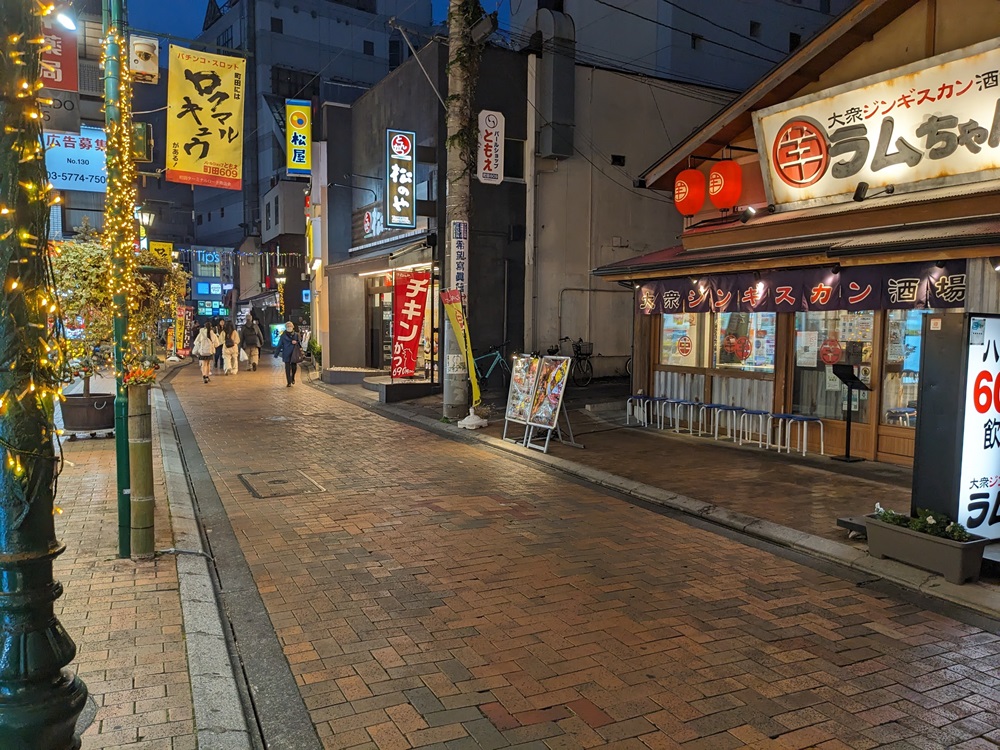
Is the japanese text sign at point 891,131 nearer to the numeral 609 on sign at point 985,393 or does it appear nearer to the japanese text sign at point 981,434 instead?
the japanese text sign at point 981,434

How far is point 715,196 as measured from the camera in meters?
12.7

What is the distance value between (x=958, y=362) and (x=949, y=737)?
3.57 meters

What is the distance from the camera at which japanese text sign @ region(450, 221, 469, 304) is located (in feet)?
49.5

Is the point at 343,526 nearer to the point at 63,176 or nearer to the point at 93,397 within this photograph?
the point at 93,397

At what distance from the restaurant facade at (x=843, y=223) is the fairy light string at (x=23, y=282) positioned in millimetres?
7069

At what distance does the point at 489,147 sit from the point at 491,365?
18.3 ft

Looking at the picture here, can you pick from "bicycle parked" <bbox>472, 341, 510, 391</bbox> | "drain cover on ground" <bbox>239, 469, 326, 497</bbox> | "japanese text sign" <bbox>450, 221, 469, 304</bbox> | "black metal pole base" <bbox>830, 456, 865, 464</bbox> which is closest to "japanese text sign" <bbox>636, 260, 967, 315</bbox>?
"black metal pole base" <bbox>830, 456, 865, 464</bbox>

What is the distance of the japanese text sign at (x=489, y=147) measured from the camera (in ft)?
54.5

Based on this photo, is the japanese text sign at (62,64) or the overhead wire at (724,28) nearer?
the japanese text sign at (62,64)

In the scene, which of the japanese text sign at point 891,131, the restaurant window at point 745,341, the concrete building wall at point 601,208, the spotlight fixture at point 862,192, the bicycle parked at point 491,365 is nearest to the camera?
the japanese text sign at point 891,131

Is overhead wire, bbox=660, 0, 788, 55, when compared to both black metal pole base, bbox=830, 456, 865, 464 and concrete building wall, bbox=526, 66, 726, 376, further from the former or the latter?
black metal pole base, bbox=830, 456, 865, 464

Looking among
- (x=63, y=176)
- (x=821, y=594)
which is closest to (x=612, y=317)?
(x=821, y=594)

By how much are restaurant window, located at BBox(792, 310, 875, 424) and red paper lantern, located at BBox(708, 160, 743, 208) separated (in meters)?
2.41

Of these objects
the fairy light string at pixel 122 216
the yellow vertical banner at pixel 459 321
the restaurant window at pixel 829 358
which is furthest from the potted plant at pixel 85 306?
the restaurant window at pixel 829 358
